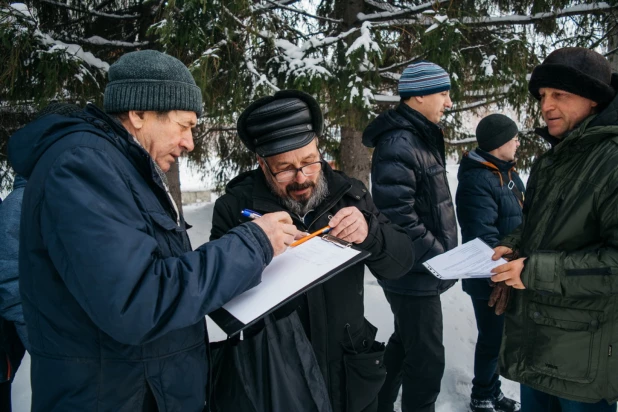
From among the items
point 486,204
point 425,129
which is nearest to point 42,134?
point 425,129

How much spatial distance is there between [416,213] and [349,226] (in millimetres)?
1211

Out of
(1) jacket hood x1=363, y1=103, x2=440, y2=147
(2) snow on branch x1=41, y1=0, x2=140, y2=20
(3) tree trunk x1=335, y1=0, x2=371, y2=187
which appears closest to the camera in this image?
(1) jacket hood x1=363, y1=103, x2=440, y2=147

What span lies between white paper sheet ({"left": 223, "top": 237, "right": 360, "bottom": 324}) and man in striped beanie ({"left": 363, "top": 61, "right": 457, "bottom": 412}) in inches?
49.9

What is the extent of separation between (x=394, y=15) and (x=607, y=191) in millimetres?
3658

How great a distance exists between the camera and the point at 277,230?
138 cm

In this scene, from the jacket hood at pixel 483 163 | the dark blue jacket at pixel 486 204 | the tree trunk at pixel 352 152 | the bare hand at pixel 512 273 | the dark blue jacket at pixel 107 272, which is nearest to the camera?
the dark blue jacket at pixel 107 272

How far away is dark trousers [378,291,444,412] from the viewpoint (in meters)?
2.63

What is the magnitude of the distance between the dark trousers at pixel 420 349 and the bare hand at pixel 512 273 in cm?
76

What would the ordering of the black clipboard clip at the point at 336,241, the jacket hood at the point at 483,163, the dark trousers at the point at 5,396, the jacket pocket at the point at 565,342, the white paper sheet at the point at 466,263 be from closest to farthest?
the black clipboard clip at the point at 336,241 < the jacket pocket at the point at 565,342 < the white paper sheet at the point at 466,263 < the dark trousers at the point at 5,396 < the jacket hood at the point at 483,163

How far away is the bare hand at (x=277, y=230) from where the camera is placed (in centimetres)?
137

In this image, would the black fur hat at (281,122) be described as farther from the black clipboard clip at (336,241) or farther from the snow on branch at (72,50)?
the snow on branch at (72,50)

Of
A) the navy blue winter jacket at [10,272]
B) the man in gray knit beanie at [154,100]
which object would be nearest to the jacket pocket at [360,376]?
the man in gray knit beanie at [154,100]

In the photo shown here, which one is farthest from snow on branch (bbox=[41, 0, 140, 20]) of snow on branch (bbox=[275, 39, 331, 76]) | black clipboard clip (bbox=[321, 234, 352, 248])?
black clipboard clip (bbox=[321, 234, 352, 248])

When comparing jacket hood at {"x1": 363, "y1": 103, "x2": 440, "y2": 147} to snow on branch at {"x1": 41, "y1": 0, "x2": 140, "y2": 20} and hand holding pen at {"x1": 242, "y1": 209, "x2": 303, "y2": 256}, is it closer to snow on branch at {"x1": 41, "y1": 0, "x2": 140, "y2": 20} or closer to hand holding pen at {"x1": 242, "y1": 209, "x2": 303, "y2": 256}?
hand holding pen at {"x1": 242, "y1": 209, "x2": 303, "y2": 256}
